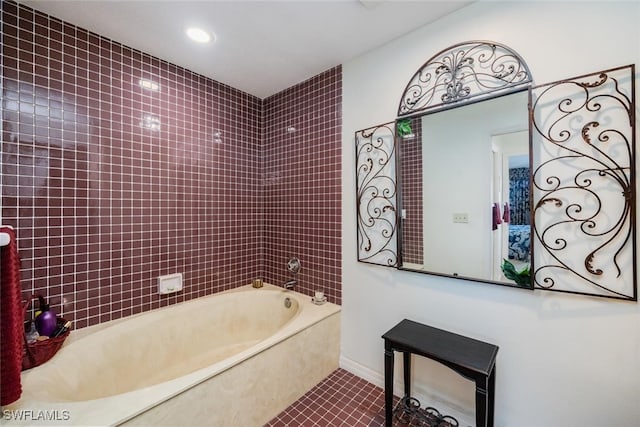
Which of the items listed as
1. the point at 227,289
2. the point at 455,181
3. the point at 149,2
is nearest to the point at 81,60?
the point at 149,2

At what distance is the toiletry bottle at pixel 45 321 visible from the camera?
4.44ft

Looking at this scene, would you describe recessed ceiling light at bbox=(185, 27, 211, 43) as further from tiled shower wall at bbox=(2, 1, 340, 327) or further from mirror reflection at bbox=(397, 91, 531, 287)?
mirror reflection at bbox=(397, 91, 531, 287)

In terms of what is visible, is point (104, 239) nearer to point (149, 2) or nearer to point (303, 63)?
point (149, 2)

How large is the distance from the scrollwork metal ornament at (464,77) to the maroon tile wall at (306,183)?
2.01ft

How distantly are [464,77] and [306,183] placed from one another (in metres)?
1.32

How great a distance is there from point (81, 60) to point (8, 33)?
286 mm

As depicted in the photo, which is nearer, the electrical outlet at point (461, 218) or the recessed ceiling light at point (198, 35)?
the electrical outlet at point (461, 218)

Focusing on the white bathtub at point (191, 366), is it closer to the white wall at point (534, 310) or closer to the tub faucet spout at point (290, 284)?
the tub faucet spout at point (290, 284)

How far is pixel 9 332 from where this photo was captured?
3.41ft

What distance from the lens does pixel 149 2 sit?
1366 mm

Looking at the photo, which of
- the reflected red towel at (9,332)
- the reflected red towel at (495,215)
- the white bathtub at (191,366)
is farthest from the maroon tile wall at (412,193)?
the reflected red towel at (9,332)

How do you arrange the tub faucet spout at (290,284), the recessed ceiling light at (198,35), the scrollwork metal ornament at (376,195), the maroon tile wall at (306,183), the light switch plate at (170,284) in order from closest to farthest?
the recessed ceiling light at (198,35), the scrollwork metal ornament at (376,195), the light switch plate at (170,284), the maroon tile wall at (306,183), the tub faucet spout at (290,284)

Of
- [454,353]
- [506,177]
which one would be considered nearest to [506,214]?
[506,177]

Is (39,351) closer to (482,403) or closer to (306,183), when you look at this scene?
(306,183)
